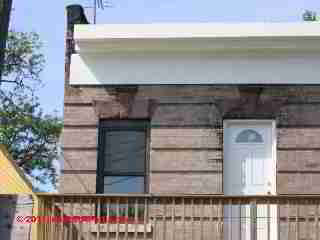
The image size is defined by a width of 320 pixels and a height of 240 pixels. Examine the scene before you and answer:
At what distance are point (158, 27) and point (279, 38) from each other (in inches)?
78.7

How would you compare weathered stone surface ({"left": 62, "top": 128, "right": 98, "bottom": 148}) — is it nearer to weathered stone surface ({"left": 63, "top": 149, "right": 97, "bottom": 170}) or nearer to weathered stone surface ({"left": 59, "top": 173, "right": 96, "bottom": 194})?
weathered stone surface ({"left": 63, "top": 149, "right": 97, "bottom": 170})

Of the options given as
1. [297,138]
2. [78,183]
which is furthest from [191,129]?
[78,183]

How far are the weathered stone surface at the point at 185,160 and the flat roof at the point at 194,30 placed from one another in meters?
1.93

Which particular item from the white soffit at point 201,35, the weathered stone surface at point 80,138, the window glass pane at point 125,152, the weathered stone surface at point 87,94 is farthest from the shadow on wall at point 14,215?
the white soffit at point 201,35

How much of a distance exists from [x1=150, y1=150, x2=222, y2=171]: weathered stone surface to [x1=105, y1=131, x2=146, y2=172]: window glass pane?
258mm

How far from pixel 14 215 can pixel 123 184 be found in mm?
1892

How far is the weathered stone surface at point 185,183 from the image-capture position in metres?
13.6

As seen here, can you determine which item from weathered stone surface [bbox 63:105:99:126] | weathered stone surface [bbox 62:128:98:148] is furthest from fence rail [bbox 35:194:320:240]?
weathered stone surface [bbox 63:105:99:126]

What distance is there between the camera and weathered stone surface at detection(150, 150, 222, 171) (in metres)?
13.6

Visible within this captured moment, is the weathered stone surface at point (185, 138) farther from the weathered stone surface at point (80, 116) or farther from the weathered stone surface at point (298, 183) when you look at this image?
the weathered stone surface at point (298, 183)

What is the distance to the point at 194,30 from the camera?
44.5ft

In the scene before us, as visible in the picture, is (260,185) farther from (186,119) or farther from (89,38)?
(89,38)

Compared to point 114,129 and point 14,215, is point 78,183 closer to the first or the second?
point 114,129

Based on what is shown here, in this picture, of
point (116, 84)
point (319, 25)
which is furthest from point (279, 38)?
point (116, 84)
